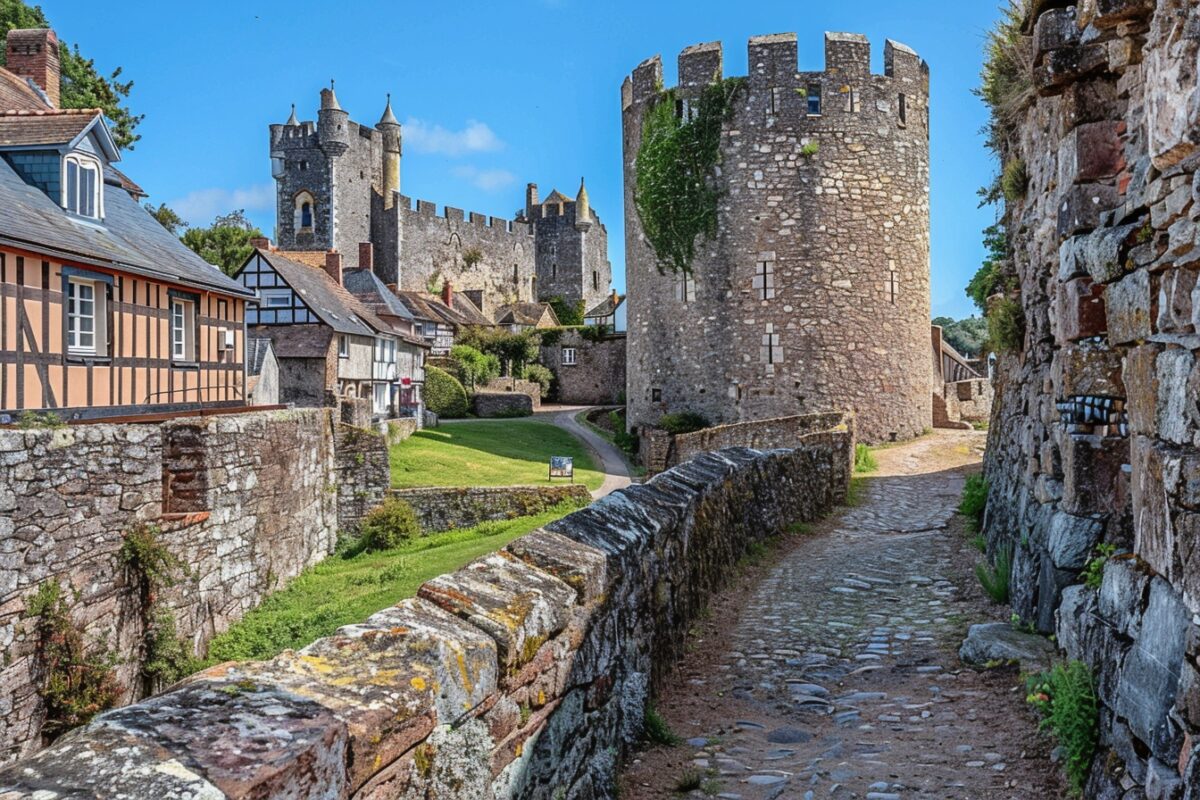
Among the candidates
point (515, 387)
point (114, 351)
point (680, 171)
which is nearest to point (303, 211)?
point (515, 387)

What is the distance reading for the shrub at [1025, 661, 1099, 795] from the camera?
Answer: 4215mm

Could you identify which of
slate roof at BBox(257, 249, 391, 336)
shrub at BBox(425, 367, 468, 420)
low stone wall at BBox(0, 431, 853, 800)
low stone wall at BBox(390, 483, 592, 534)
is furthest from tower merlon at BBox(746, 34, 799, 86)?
shrub at BBox(425, 367, 468, 420)

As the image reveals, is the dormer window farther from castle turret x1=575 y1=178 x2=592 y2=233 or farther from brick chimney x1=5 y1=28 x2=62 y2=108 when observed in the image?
castle turret x1=575 y1=178 x2=592 y2=233

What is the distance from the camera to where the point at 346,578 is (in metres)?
16.4

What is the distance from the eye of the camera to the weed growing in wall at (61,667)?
31.5 feet

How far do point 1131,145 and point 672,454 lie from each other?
18.6m

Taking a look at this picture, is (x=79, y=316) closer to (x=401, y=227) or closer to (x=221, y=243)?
(x=221, y=243)

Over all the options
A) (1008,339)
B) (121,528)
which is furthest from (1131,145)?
(121,528)

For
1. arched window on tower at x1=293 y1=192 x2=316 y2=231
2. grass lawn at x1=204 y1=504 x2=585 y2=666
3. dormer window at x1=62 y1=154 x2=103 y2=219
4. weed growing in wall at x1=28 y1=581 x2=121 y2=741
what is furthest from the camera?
arched window on tower at x1=293 y1=192 x2=316 y2=231

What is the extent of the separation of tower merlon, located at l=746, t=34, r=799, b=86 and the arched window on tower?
4742 cm

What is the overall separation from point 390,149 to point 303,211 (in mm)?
10630

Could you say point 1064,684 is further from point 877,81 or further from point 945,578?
point 877,81

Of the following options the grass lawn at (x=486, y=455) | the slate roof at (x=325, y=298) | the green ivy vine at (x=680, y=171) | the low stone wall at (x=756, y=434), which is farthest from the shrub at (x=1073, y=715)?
the slate roof at (x=325, y=298)

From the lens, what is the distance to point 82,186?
1662 centimetres
